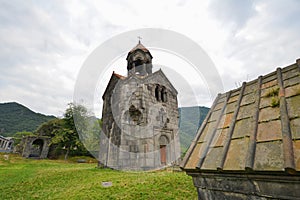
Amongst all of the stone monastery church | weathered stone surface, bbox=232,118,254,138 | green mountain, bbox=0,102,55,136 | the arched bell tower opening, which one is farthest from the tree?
green mountain, bbox=0,102,55,136

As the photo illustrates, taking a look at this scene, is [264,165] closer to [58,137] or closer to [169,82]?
[169,82]

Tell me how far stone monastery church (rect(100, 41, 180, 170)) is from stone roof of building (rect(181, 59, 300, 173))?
7.25 m

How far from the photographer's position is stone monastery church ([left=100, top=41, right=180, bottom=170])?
8977 millimetres

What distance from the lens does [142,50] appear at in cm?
1320

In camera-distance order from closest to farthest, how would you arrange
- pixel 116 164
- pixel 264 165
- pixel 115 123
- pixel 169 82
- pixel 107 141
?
pixel 264 165 → pixel 116 164 → pixel 115 123 → pixel 107 141 → pixel 169 82

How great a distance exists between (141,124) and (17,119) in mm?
61895

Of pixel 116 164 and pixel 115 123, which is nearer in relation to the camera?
pixel 116 164

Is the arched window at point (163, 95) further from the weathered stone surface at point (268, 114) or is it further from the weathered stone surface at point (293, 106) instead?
the weathered stone surface at point (293, 106)

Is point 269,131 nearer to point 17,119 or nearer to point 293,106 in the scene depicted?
point 293,106

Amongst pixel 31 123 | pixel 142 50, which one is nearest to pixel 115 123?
pixel 142 50

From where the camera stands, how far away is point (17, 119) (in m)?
53.0

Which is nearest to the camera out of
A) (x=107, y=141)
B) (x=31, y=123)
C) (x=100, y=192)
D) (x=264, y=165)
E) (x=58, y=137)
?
(x=264, y=165)

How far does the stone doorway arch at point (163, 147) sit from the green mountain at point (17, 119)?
5095 centimetres

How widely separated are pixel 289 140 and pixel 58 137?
25.9 m
